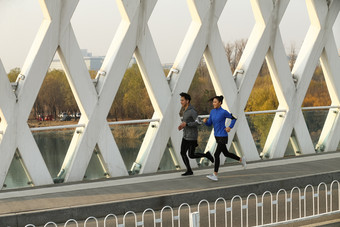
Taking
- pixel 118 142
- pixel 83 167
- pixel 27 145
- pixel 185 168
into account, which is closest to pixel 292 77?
pixel 185 168

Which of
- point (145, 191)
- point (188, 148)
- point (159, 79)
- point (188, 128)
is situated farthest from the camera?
point (159, 79)

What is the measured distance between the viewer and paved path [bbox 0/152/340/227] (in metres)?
11.4

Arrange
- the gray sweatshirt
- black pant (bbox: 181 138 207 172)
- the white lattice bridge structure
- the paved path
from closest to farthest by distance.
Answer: the paved path < the white lattice bridge structure < the gray sweatshirt < black pant (bbox: 181 138 207 172)

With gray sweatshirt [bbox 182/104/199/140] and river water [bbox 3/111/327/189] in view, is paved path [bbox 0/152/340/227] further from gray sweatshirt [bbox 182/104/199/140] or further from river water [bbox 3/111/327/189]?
gray sweatshirt [bbox 182/104/199/140]

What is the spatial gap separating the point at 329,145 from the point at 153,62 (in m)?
5.95

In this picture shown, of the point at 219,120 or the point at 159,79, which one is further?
the point at 159,79

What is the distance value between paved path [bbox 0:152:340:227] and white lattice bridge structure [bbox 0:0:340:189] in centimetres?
53

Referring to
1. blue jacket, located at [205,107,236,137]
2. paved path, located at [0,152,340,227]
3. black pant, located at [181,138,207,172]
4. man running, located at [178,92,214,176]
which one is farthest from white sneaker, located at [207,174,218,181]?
blue jacket, located at [205,107,236,137]

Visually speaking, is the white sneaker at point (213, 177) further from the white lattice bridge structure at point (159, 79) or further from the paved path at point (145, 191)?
the white lattice bridge structure at point (159, 79)

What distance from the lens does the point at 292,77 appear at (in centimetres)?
1705

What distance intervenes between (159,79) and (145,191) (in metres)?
2.93

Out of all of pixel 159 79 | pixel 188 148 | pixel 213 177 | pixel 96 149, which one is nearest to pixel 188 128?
pixel 188 148

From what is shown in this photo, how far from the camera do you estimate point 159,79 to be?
48.9ft

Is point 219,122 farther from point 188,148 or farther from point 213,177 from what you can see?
point 213,177
